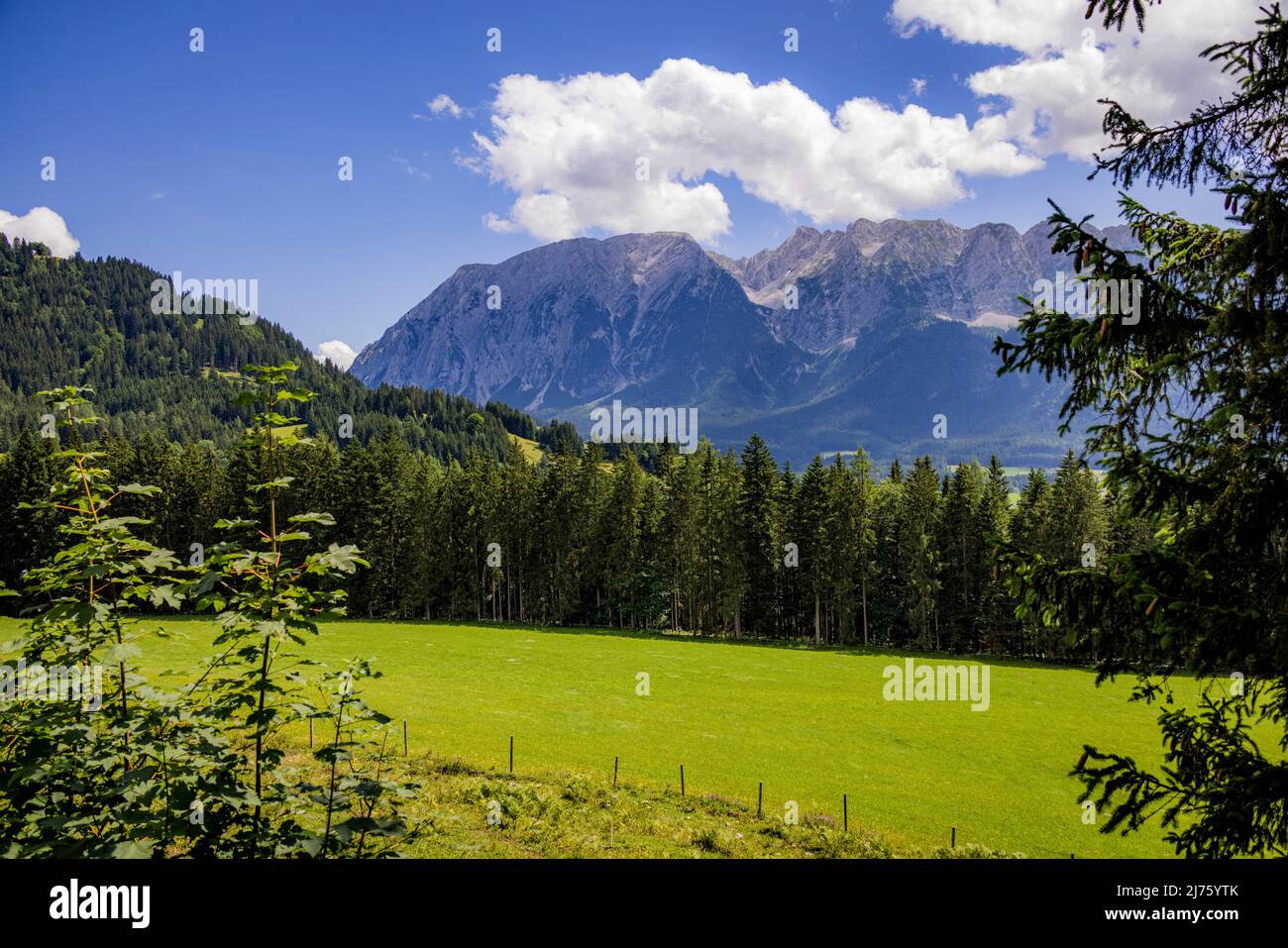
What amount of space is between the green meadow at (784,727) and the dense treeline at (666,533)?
1285 centimetres

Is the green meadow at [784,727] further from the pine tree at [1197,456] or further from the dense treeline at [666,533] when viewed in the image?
the dense treeline at [666,533]

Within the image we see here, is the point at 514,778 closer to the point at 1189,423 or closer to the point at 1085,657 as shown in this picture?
the point at 1189,423

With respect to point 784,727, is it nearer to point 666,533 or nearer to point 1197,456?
point 1197,456

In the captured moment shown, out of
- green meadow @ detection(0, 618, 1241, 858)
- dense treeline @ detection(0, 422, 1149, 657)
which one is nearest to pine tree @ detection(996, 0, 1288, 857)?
green meadow @ detection(0, 618, 1241, 858)

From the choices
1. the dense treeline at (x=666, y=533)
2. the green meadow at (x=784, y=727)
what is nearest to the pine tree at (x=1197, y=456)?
Result: the green meadow at (x=784, y=727)

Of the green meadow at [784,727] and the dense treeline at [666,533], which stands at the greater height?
the dense treeline at [666,533]

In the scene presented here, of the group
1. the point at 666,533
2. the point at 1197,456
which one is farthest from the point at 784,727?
the point at 666,533

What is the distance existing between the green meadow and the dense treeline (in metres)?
12.9

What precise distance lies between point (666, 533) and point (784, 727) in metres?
47.3

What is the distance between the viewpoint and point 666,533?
3359 inches

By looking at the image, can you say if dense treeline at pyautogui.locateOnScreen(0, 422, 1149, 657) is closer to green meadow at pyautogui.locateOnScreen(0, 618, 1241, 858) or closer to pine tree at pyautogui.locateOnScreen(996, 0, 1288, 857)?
green meadow at pyautogui.locateOnScreen(0, 618, 1241, 858)

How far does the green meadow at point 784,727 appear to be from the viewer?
26.7 metres

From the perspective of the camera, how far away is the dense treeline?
74.6 m
